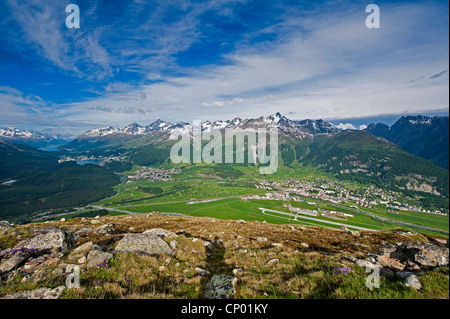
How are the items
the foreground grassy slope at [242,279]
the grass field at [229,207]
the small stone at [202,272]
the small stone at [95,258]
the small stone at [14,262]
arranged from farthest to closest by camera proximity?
1. the grass field at [229,207]
2. the small stone at [202,272]
3. the small stone at [95,258]
4. the small stone at [14,262]
5. the foreground grassy slope at [242,279]

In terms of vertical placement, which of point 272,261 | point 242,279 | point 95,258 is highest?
point 95,258

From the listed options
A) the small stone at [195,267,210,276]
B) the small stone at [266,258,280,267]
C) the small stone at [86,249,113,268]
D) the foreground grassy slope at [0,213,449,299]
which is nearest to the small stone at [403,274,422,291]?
the foreground grassy slope at [0,213,449,299]

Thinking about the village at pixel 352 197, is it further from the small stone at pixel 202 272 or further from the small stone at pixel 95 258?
the small stone at pixel 95 258

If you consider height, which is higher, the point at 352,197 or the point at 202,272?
the point at 202,272

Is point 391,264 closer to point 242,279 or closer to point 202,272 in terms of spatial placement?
point 242,279

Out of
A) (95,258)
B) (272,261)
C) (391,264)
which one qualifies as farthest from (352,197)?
(95,258)

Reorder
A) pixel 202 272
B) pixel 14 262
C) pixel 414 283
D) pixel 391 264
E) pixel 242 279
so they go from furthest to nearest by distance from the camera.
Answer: pixel 202 272
pixel 391 264
pixel 14 262
pixel 242 279
pixel 414 283

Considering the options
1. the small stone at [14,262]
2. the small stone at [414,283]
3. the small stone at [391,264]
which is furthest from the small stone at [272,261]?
the small stone at [14,262]

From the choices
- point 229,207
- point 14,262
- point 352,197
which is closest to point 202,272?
point 14,262

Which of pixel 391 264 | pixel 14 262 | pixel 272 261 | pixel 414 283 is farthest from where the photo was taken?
pixel 272 261

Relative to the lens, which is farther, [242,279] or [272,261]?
[272,261]

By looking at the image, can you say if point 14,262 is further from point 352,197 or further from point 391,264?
point 352,197
